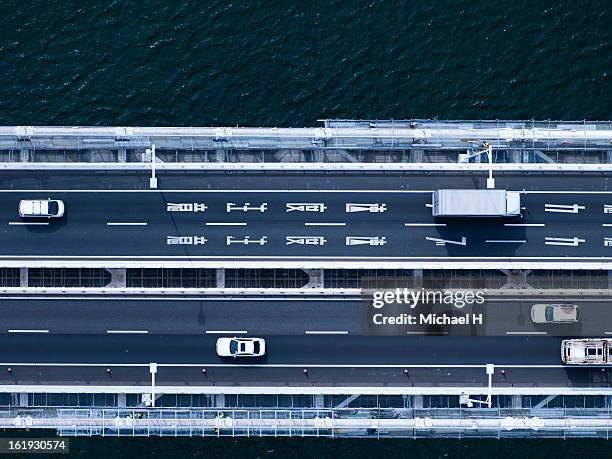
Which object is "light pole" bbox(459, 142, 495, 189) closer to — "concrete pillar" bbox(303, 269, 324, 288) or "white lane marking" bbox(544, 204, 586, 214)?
"white lane marking" bbox(544, 204, 586, 214)

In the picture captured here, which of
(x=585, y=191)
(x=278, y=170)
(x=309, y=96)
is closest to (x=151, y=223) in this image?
(x=278, y=170)

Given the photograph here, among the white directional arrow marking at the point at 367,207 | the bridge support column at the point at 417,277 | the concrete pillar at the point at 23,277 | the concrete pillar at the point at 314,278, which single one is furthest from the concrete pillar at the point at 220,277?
the concrete pillar at the point at 23,277

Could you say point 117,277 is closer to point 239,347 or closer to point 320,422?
point 239,347

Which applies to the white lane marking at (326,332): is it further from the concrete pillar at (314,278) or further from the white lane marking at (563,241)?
the white lane marking at (563,241)

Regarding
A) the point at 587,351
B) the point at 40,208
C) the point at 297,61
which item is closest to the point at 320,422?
the point at 587,351

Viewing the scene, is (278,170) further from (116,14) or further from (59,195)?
(116,14)
